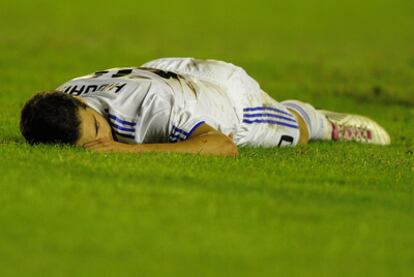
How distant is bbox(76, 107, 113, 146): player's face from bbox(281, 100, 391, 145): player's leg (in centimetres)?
326

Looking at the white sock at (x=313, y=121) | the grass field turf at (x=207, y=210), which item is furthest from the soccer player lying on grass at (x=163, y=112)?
the white sock at (x=313, y=121)

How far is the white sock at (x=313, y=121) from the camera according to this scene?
466 inches

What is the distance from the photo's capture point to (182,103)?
31.0 feet

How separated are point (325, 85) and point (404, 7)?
21681mm

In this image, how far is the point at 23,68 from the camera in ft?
64.8

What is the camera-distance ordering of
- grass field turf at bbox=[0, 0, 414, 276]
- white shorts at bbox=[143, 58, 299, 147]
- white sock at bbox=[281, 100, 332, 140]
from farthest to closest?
white sock at bbox=[281, 100, 332, 140], white shorts at bbox=[143, 58, 299, 147], grass field turf at bbox=[0, 0, 414, 276]

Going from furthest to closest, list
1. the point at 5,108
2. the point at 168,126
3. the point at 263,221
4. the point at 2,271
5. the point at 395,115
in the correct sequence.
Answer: the point at 395,115
the point at 5,108
the point at 168,126
the point at 263,221
the point at 2,271

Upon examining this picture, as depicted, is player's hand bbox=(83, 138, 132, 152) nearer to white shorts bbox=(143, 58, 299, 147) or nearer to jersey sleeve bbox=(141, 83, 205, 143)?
jersey sleeve bbox=(141, 83, 205, 143)

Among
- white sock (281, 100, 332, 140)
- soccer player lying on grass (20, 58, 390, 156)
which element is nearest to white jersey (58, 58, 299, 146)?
soccer player lying on grass (20, 58, 390, 156)

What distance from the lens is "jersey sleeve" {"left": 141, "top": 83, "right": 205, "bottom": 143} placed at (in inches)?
363

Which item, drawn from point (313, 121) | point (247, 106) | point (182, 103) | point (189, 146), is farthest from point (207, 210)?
point (313, 121)

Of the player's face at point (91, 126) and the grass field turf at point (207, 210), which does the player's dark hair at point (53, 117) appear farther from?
the grass field turf at point (207, 210)

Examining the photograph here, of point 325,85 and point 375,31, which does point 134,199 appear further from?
point 375,31

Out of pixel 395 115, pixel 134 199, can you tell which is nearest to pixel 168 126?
pixel 134 199
